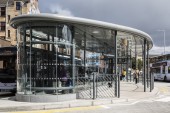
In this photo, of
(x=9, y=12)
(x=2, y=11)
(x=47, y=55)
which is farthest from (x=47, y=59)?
(x=2, y=11)

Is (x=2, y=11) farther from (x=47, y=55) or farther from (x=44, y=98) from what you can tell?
(x=44, y=98)

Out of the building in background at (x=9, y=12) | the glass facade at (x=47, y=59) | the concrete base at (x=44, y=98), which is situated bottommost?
the concrete base at (x=44, y=98)

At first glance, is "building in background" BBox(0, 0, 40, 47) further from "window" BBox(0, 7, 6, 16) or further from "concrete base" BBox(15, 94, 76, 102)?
"concrete base" BBox(15, 94, 76, 102)

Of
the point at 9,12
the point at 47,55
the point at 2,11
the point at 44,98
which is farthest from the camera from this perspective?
the point at 2,11

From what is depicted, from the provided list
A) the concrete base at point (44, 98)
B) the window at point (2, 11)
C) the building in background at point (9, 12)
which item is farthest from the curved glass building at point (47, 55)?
the window at point (2, 11)

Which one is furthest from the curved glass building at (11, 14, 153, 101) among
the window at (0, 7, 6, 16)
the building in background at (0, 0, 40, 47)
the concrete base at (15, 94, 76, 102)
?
the window at (0, 7, 6, 16)

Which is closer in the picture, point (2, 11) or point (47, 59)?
point (47, 59)

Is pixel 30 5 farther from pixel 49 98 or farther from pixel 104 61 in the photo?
pixel 49 98

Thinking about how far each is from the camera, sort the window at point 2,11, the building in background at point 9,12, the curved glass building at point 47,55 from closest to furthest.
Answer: the curved glass building at point 47,55 → the building in background at point 9,12 → the window at point 2,11

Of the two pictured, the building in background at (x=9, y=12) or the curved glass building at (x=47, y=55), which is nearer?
the curved glass building at (x=47, y=55)

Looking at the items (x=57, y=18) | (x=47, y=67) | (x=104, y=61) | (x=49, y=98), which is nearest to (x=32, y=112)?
(x=49, y=98)

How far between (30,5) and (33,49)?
5648 cm

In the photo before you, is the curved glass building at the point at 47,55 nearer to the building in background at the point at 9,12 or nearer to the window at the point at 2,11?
the building in background at the point at 9,12

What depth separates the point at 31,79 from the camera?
16.5 metres
